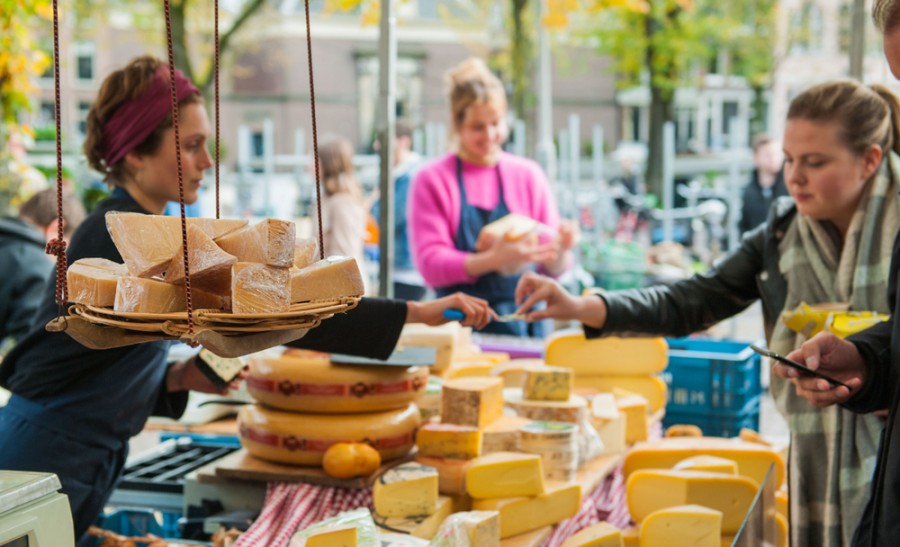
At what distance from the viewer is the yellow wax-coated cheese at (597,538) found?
219 cm

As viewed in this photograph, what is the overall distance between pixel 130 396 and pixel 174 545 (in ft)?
1.19

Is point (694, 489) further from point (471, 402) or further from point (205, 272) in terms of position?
point (205, 272)

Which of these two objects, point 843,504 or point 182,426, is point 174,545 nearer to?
point 182,426

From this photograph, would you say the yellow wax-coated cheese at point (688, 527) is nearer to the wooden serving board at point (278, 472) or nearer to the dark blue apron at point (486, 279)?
the wooden serving board at point (278, 472)

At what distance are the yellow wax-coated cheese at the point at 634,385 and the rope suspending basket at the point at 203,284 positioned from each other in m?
2.05

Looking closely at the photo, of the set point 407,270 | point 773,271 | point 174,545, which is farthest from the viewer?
point 407,270

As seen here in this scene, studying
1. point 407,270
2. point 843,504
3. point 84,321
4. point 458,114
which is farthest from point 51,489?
point 407,270

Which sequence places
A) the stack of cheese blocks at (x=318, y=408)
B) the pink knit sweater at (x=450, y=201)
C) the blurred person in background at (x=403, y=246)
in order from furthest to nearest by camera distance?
1. the blurred person in background at (x=403, y=246)
2. the pink knit sweater at (x=450, y=201)
3. the stack of cheese blocks at (x=318, y=408)

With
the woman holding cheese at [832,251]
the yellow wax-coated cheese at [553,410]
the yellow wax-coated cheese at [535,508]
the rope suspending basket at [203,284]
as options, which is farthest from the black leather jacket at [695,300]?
the rope suspending basket at [203,284]

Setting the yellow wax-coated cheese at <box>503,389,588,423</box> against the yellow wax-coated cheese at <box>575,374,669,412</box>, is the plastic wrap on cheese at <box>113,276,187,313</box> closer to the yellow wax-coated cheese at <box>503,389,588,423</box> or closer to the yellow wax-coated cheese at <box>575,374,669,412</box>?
the yellow wax-coated cheese at <box>503,389,588,423</box>

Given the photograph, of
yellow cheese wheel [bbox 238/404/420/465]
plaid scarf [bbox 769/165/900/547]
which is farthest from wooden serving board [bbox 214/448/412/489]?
plaid scarf [bbox 769/165/900/547]

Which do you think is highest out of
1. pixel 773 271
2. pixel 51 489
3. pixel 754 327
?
pixel 773 271

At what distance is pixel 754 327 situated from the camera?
31.7 ft

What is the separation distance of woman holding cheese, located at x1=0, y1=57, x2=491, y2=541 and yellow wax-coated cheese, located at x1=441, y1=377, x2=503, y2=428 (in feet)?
1.71
